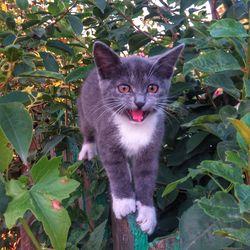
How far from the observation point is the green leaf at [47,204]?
2.98 ft

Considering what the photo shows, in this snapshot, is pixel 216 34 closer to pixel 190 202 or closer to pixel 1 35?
pixel 190 202

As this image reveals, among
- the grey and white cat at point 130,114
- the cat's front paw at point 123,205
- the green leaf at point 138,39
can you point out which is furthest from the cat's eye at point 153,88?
the cat's front paw at point 123,205

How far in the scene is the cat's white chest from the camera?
2.03 m

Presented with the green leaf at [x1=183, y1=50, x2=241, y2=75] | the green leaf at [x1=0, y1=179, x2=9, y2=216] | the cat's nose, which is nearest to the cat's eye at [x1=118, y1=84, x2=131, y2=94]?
the cat's nose

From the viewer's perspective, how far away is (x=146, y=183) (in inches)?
73.2

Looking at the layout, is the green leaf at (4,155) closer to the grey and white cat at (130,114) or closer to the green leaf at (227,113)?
the green leaf at (227,113)

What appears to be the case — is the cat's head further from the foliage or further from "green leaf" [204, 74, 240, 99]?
"green leaf" [204, 74, 240, 99]

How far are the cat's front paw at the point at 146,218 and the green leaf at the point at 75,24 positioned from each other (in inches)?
27.4

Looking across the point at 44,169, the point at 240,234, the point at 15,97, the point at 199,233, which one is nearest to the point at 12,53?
the point at 15,97

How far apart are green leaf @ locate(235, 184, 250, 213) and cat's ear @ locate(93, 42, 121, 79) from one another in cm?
116

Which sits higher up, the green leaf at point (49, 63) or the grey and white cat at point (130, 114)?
the green leaf at point (49, 63)

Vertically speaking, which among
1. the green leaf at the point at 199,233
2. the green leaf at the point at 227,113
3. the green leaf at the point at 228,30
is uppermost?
the green leaf at the point at 228,30

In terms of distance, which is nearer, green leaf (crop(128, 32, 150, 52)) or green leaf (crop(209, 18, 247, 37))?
green leaf (crop(209, 18, 247, 37))

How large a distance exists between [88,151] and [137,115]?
0.37m
